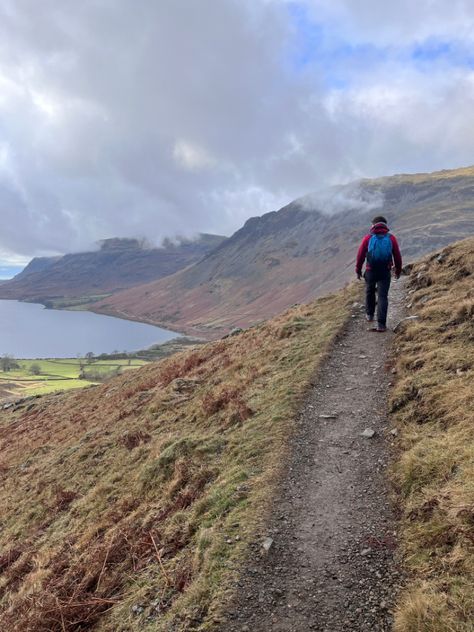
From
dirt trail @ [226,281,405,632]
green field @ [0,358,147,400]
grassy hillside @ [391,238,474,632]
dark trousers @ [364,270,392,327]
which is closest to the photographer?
grassy hillside @ [391,238,474,632]

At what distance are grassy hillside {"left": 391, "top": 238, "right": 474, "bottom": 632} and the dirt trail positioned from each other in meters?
0.34

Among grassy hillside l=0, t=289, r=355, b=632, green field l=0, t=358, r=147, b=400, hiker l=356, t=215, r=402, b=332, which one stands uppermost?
hiker l=356, t=215, r=402, b=332

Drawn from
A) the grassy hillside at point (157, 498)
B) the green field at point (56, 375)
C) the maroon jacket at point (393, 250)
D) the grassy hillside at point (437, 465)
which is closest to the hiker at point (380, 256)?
the maroon jacket at point (393, 250)

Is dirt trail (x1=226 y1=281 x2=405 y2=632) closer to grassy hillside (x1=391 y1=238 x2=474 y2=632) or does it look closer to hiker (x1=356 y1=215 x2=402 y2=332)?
grassy hillside (x1=391 y1=238 x2=474 y2=632)

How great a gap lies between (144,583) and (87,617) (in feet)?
2.97

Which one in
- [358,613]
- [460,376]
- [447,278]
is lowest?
[358,613]

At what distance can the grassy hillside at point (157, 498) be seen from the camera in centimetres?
568

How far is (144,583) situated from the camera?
588 centimetres

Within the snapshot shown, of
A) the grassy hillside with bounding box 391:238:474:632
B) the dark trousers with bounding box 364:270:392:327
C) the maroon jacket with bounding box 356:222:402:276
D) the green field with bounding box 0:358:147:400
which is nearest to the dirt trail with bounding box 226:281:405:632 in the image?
the grassy hillside with bounding box 391:238:474:632

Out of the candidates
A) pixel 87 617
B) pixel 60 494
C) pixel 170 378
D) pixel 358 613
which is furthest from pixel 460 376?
pixel 170 378

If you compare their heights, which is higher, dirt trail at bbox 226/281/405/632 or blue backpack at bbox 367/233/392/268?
blue backpack at bbox 367/233/392/268

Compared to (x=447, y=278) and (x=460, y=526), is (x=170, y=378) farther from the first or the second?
(x=460, y=526)

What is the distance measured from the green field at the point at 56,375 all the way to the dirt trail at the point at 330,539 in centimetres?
8956

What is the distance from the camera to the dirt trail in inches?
178
